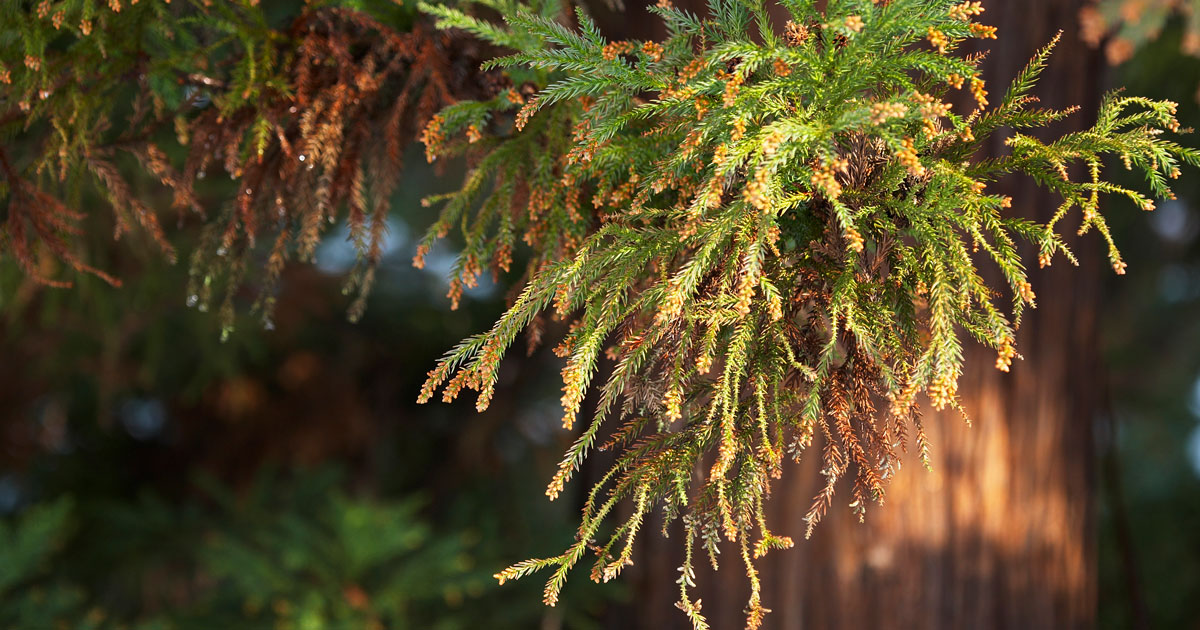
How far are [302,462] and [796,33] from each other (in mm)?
2915

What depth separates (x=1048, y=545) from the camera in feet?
5.71

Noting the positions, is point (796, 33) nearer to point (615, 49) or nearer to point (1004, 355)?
point (615, 49)

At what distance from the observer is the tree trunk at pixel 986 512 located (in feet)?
5.37

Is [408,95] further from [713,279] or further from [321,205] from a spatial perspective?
[713,279]

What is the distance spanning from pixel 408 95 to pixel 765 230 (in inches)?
23.5

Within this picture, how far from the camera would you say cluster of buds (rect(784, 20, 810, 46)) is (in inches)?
32.0

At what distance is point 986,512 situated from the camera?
5.50 ft

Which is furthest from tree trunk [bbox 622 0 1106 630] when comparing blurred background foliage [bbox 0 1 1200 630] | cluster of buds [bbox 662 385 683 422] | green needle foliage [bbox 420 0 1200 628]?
cluster of buds [bbox 662 385 683 422]

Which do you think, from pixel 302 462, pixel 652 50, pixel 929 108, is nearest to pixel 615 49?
pixel 652 50

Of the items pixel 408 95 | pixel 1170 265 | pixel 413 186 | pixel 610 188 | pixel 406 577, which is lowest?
pixel 406 577

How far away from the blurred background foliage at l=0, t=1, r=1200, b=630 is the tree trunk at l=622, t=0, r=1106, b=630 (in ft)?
1.20

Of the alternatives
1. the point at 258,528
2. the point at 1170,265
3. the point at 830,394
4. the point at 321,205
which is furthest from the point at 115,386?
the point at 1170,265

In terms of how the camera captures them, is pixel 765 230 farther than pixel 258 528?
No

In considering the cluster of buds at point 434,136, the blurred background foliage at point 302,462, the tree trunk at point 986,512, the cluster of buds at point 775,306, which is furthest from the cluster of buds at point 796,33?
the blurred background foliage at point 302,462
